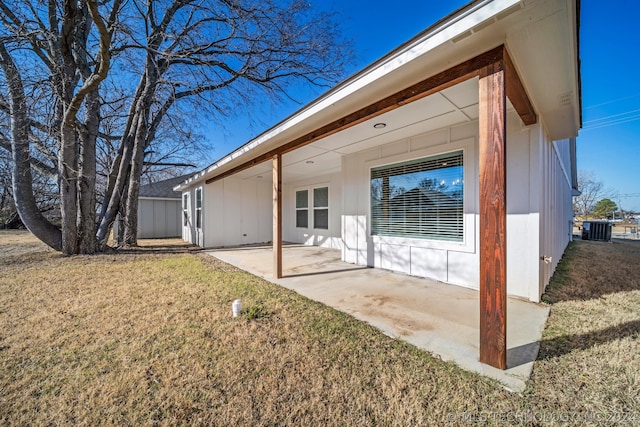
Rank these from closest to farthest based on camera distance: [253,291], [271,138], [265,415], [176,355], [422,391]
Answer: [265,415], [422,391], [176,355], [253,291], [271,138]

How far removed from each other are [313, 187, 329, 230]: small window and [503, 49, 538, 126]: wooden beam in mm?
5862

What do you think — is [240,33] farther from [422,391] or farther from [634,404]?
[634,404]

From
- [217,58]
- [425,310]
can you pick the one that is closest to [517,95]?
[425,310]

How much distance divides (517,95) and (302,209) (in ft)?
25.0

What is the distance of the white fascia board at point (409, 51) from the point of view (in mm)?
1813

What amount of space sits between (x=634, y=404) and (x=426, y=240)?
303cm

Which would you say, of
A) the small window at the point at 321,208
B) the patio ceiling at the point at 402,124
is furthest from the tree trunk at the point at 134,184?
the small window at the point at 321,208

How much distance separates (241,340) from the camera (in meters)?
2.41

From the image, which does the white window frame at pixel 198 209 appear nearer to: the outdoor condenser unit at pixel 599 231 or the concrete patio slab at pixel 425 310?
the concrete patio slab at pixel 425 310

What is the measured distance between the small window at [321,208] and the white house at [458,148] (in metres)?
1.06

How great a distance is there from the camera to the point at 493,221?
76.0 inches

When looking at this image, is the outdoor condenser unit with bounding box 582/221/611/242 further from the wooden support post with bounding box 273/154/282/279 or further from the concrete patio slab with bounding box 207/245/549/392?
the wooden support post with bounding box 273/154/282/279

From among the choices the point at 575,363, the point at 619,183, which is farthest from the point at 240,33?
the point at 619,183

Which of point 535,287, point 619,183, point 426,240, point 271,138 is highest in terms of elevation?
point 619,183
